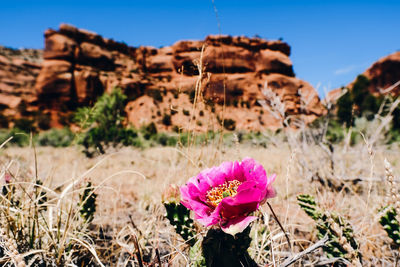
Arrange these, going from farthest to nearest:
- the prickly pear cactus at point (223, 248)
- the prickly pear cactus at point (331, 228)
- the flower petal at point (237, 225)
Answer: the prickly pear cactus at point (331, 228)
the prickly pear cactus at point (223, 248)
the flower petal at point (237, 225)

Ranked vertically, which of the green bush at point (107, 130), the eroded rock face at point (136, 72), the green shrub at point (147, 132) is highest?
the eroded rock face at point (136, 72)

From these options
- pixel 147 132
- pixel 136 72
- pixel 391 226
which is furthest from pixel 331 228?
pixel 136 72

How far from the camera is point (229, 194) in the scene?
65 cm

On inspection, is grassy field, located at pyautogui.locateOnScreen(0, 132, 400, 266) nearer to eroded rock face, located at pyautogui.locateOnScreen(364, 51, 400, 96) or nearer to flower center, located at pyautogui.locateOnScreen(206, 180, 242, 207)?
flower center, located at pyautogui.locateOnScreen(206, 180, 242, 207)

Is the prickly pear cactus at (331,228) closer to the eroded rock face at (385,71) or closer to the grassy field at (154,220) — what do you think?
the grassy field at (154,220)

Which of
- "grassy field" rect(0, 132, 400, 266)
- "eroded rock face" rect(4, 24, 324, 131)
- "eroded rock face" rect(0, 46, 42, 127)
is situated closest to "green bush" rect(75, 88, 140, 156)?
"grassy field" rect(0, 132, 400, 266)

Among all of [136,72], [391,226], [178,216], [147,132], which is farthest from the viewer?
[136,72]

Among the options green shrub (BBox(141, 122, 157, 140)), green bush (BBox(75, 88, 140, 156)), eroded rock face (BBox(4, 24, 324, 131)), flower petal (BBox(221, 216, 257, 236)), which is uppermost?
eroded rock face (BBox(4, 24, 324, 131))

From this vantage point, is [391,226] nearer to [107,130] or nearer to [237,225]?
[237,225]

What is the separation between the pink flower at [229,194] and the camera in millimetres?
561

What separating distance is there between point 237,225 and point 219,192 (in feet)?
0.57

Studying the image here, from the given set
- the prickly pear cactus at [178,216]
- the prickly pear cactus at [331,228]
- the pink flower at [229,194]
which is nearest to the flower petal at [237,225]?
the pink flower at [229,194]

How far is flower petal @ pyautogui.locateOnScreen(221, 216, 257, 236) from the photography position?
21.5 inches

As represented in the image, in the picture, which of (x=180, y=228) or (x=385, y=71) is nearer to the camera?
(x=180, y=228)
